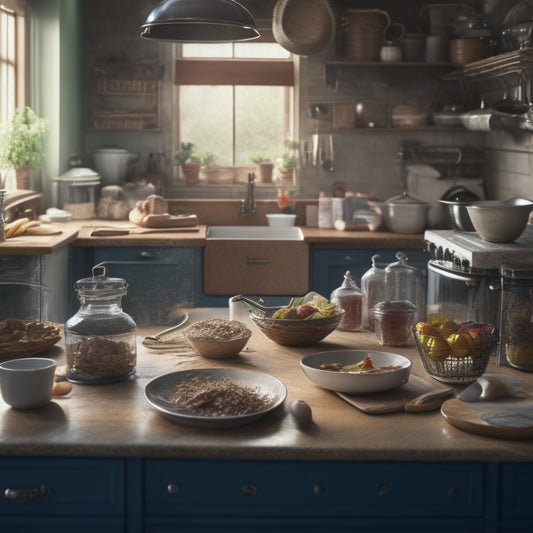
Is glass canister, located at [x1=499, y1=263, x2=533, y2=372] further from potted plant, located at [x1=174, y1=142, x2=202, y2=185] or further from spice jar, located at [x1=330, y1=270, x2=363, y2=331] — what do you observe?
potted plant, located at [x1=174, y1=142, x2=202, y2=185]

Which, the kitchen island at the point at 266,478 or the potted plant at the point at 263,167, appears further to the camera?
the potted plant at the point at 263,167

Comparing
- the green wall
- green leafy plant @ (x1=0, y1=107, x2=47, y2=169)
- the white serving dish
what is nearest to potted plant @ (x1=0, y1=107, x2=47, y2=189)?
green leafy plant @ (x1=0, y1=107, x2=47, y2=169)

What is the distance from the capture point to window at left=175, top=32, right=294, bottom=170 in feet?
21.9

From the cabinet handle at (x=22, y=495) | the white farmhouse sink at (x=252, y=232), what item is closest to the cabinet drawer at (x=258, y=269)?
the white farmhouse sink at (x=252, y=232)

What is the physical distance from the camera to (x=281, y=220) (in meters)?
6.36

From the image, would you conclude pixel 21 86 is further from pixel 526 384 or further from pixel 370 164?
pixel 526 384

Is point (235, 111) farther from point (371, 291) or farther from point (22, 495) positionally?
point (22, 495)

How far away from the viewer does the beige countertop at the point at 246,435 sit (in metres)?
1.98

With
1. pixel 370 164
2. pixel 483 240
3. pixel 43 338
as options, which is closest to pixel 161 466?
pixel 43 338

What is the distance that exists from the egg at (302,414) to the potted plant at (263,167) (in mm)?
4645

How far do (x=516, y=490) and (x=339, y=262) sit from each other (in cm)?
365

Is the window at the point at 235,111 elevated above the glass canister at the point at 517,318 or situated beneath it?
elevated above

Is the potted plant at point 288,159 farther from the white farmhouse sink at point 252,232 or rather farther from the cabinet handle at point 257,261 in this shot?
the cabinet handle at point 257,261

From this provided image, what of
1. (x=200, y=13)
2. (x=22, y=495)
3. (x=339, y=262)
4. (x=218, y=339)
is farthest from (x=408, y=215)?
(x=22, y=495)
